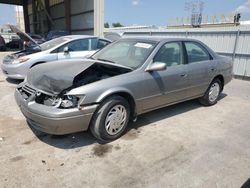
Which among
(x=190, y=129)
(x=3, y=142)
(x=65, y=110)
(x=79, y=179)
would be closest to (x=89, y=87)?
(x=65, y=110)

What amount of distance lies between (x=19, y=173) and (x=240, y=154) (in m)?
2.95

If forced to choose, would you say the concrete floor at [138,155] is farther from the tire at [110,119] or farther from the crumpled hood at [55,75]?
the crumpled hood at [55,75]

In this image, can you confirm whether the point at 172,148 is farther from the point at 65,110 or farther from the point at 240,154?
the point at 65,110

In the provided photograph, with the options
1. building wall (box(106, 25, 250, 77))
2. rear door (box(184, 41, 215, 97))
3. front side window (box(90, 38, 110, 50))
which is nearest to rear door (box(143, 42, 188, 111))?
rear door (box(184, 41, 215, 97))

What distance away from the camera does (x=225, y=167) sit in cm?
281

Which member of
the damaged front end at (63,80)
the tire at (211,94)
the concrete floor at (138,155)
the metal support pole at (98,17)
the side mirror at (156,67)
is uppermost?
the metal support pole at (98,17)

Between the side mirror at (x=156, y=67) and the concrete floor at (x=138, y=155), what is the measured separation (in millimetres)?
1056

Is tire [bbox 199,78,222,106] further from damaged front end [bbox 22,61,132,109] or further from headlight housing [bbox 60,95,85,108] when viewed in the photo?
headlight housing [bbox 60,95,85,108]

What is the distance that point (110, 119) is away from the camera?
3201mm

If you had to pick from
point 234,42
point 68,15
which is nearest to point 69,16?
point 68,15

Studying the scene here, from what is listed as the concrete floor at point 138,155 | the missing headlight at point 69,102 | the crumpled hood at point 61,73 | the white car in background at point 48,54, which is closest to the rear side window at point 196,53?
the concrete floor at point 138,155

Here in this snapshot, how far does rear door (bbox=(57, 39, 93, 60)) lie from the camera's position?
6580 mm

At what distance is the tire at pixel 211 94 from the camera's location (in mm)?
4996

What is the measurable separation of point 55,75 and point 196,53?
295cm
